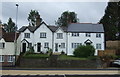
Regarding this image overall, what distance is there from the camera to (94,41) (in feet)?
144

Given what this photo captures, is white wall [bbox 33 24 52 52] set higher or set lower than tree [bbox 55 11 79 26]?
lower

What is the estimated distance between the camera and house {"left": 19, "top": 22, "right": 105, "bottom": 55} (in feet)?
144

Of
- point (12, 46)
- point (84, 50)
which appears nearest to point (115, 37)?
point (84, 50)

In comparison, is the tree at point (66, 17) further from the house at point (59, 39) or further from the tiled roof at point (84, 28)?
the house at point (59, 39)

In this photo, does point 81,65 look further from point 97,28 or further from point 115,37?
point 115,37

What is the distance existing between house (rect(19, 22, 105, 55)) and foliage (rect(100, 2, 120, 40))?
14.0 m

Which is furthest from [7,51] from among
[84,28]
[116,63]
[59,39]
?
[116,63]

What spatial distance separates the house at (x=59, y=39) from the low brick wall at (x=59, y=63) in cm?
965

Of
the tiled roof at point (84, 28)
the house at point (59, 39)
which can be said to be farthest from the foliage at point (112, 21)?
the house at point (59, 39)

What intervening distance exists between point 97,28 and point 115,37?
14.4 metres

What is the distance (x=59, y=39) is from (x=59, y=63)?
1100cm

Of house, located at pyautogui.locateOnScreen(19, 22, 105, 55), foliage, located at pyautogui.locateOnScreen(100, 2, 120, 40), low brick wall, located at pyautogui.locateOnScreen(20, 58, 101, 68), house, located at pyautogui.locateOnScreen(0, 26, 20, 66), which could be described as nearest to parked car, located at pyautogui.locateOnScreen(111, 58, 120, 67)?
low brick wall, located at pyautogui.locateOnScreen(20, 58, 101, 68)

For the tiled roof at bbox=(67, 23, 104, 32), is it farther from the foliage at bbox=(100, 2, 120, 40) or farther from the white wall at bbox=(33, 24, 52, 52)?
the foliage at bbox=(100, 2, 120, 40)

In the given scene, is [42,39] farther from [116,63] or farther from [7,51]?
[116,63]
